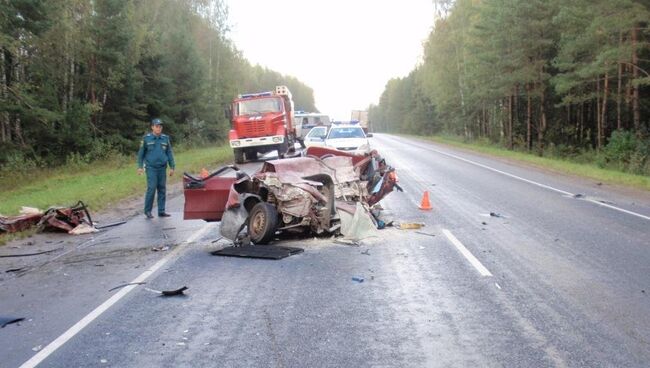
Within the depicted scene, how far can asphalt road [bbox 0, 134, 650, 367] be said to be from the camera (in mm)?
4518

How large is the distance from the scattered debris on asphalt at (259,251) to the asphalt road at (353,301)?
0.16 meters

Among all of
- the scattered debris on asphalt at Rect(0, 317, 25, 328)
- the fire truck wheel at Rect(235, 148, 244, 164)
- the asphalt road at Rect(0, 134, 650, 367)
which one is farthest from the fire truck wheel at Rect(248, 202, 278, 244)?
the fire truck wheel at Rect(235, 148, 244, 164)

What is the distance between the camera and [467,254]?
7.98 metres

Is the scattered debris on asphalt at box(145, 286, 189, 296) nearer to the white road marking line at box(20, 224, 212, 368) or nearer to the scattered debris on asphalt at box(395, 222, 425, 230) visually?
the white road marking line at box(20, 224, 212, 368)

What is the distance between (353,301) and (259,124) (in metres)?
21.9

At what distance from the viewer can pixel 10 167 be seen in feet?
79.9

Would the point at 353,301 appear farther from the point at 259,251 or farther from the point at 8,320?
the point at 8,320

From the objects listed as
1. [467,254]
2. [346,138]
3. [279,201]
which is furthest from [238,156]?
[467,254]

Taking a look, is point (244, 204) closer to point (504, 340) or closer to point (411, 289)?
point (411, 289)

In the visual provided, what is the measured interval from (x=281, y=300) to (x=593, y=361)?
283 centimetres

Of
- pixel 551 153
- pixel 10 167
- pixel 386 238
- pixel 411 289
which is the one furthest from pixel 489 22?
pixel 411 289

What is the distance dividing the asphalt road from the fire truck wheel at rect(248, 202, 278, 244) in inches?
21.3

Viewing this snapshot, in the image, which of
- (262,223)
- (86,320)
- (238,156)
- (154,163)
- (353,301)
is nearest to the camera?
(86,320)

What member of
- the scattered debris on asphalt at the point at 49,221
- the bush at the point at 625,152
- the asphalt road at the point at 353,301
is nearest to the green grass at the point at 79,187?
the scattered debris on asphalt at the point at 49,221
